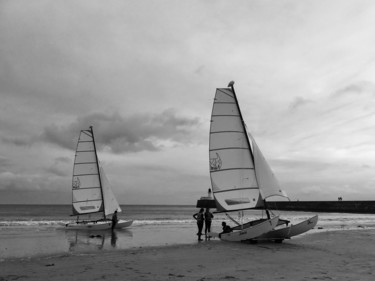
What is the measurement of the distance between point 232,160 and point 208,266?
9.92 m

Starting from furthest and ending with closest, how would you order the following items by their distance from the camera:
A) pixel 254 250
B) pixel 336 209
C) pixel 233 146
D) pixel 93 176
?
pixel 336 209 → pixel 93 176 → pixel 233 146 → pixel 254 250

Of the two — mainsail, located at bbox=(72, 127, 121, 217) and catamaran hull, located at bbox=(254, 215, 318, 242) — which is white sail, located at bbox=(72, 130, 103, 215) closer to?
mainsail, located at bbox=(72, 127, 121, 217)

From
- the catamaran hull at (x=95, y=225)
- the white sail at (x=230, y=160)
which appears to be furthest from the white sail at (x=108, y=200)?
the white sail at (x=230, y=160)

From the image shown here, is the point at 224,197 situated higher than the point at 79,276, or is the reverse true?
the point at 224,197

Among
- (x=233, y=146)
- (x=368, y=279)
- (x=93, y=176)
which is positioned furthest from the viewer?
(x=93, y=176)

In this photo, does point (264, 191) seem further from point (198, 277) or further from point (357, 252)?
point (198, 277)

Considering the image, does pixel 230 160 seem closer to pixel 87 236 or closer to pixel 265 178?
pixel 265 178

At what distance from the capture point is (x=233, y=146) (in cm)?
2220

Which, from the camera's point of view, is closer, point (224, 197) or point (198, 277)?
point (198, 277)

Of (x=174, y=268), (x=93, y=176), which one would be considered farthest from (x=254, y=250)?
(x=93, y=176)

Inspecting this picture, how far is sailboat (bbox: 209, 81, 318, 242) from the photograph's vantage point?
20.9 m

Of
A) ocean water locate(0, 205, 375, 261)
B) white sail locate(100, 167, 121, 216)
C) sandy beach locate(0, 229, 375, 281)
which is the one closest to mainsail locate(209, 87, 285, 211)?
sandy beach locate(0, 229, 375, 281)

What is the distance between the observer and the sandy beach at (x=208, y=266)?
11.1 m

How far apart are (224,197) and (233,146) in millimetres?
3209
